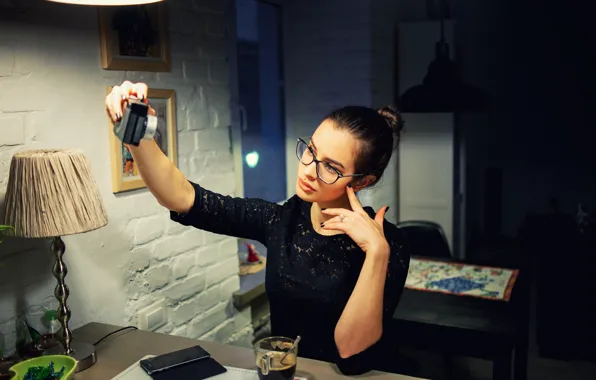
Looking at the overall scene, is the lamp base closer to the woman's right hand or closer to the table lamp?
the table lamp

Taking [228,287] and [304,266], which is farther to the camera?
[228,287]

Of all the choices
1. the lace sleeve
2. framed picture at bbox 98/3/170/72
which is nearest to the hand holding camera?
the lace sleeve

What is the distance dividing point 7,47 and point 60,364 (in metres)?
0.73

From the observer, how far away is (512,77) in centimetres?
550

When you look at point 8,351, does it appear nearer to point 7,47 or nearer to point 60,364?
point 60,364

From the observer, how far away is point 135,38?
1.74m

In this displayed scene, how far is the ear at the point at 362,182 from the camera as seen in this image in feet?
4.60

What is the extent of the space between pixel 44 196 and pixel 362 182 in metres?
0.71

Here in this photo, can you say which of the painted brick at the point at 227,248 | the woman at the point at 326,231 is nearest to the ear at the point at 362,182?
the woman at the point at 326,231

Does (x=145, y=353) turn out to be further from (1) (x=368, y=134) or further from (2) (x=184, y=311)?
(1) (x=368, y=134)

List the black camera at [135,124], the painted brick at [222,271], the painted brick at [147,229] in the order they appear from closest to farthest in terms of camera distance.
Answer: the black camera at [135,124]
the painted brick at [147,229]
the painted brick at [222,271]

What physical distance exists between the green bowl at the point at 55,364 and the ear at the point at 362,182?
73 centimetres

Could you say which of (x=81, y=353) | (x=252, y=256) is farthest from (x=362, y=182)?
(x=252, y=256)

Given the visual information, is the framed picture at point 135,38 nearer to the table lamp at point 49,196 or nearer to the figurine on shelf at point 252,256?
the table lamp at point 49,196
